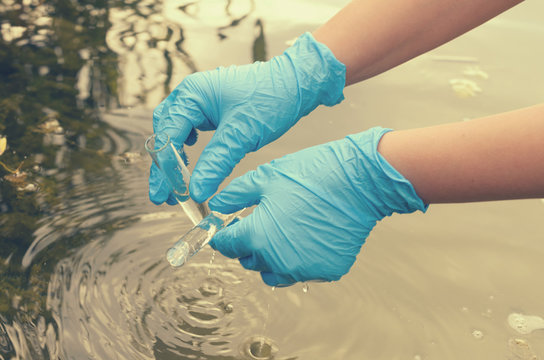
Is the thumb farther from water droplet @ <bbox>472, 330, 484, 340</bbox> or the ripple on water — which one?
water droplet @ <bbox>472, 330, 484, 340</bbox>

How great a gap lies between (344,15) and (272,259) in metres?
0.84

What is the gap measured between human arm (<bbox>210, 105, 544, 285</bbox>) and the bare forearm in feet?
1.27

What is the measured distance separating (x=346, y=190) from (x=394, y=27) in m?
0.58

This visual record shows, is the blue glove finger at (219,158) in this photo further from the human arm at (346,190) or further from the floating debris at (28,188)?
the floating debris at (28,188)

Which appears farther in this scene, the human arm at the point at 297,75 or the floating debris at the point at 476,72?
the floating debris at the point at 476,72

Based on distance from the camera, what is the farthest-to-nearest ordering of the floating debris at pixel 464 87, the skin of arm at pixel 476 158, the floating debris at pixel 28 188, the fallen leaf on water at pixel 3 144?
the floating debris at pixel 464 87
the fallen leaf on water at pixel 3 144
the floating debris at pixel 28 188
the skin of arm at pixel 476 158

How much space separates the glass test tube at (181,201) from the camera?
4.75 ft

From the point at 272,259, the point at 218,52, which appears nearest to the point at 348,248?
the point at 272,259

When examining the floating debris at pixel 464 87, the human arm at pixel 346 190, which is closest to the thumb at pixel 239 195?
the human arm at pixel 346 190

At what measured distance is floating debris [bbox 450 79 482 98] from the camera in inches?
Answer: 107

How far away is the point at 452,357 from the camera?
1576 millimetres

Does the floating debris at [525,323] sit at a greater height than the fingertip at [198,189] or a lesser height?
lesser

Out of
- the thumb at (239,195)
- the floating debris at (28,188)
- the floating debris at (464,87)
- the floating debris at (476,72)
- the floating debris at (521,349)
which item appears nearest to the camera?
the thumb at (239,195)

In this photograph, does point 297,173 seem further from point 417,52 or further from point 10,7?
point 10,7
